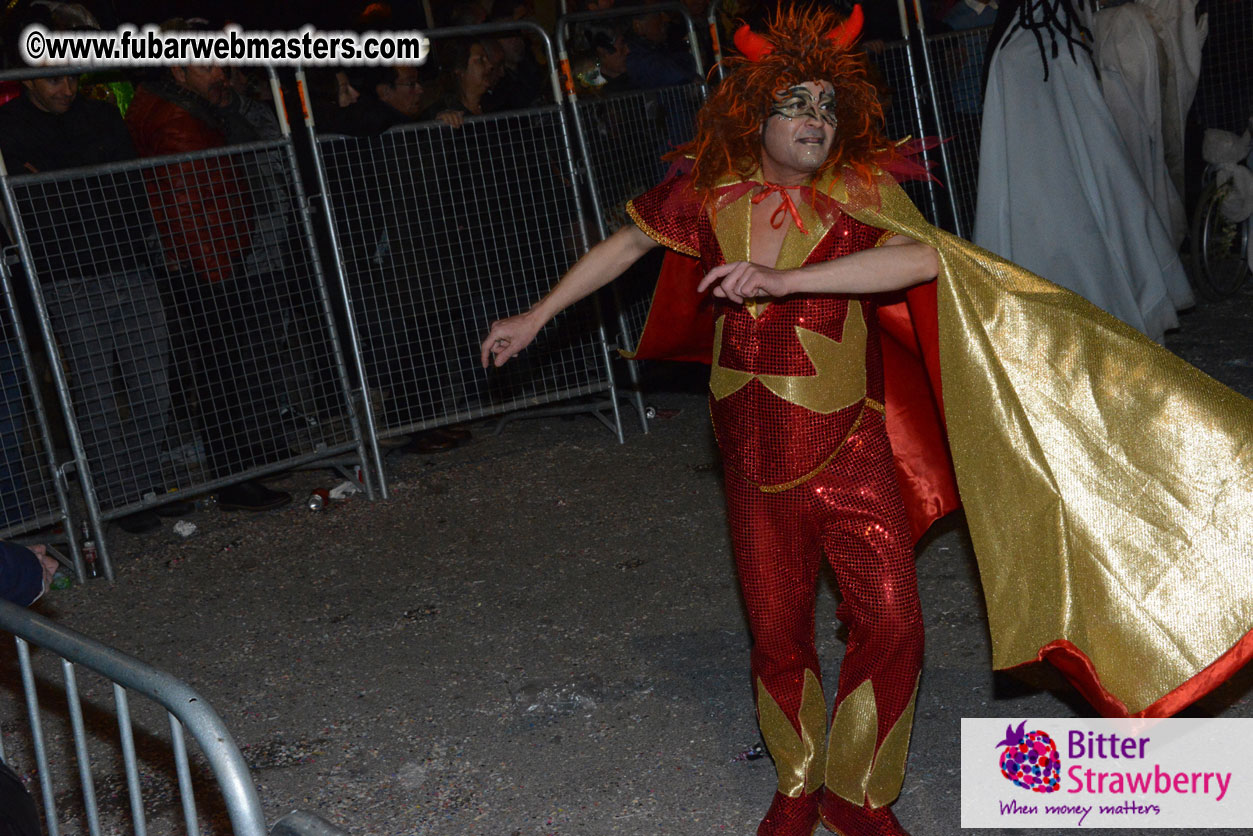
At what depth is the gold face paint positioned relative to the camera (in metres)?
2.91

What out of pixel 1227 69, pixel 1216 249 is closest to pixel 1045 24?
pixel 1216 249

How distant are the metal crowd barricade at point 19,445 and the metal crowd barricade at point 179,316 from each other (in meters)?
0.10

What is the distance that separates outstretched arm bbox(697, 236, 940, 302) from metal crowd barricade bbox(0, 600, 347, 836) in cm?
137

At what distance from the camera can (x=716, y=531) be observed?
525 cm

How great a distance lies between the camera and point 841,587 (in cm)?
311

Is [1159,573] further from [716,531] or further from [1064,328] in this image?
[716,531]

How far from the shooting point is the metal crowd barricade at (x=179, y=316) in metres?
5.45

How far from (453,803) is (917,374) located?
1.76 meters

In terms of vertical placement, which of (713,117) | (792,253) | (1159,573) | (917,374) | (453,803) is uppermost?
(713,117)

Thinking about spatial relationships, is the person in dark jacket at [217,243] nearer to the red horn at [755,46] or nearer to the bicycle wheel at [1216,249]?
the red horn at [755,46]

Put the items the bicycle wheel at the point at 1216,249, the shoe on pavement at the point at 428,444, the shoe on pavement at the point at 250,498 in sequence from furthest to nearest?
the bicycle wheel at the point at 1216,249 < the shoe on pavement at the point at 428,444 < the shoe on pavement at the point at 250,498

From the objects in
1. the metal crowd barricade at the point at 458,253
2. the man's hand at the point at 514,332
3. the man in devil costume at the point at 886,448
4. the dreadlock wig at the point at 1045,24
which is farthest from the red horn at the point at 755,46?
the dreadlock wig at the point at 1045,24

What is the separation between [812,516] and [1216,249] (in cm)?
565

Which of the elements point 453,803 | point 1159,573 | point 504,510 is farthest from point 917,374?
point 504,510
